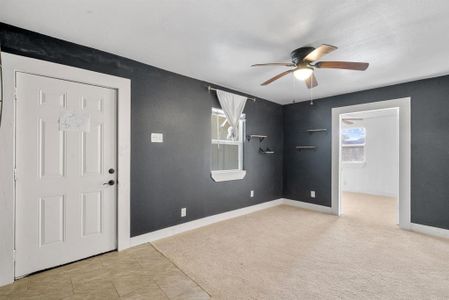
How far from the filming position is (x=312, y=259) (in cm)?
245

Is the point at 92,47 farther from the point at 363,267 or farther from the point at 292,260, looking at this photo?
the point at 363,267

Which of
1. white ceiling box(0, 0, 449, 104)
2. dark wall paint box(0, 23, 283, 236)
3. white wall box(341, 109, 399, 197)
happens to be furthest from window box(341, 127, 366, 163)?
dark wall paint box(0, 23, 283, 236)

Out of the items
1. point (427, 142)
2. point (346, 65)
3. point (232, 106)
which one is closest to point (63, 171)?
point (232, 106)

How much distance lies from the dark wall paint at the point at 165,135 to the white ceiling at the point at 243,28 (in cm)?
15

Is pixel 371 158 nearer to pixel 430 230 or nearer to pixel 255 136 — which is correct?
pixel 430 230

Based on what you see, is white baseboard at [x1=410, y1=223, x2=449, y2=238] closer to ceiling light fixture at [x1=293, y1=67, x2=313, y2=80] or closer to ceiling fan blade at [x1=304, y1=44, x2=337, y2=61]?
ceiling light fixture at [x1=293, y1=67, x2=313, y2=80]

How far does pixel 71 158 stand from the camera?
233 cm

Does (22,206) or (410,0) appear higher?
(410,0)

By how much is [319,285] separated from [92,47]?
11.3 feet

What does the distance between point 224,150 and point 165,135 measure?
4.18 feet

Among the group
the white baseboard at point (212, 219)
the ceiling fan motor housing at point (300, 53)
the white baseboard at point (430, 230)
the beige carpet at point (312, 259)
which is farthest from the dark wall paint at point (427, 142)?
the ceiling fan motor housing at point (300, 53)

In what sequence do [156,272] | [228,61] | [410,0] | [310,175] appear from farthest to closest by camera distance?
[310,175] → [228,61] → [156,272] → [410,0]

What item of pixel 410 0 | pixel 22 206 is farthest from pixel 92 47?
pixel 410 0

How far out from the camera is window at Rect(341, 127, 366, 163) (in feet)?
21.3
